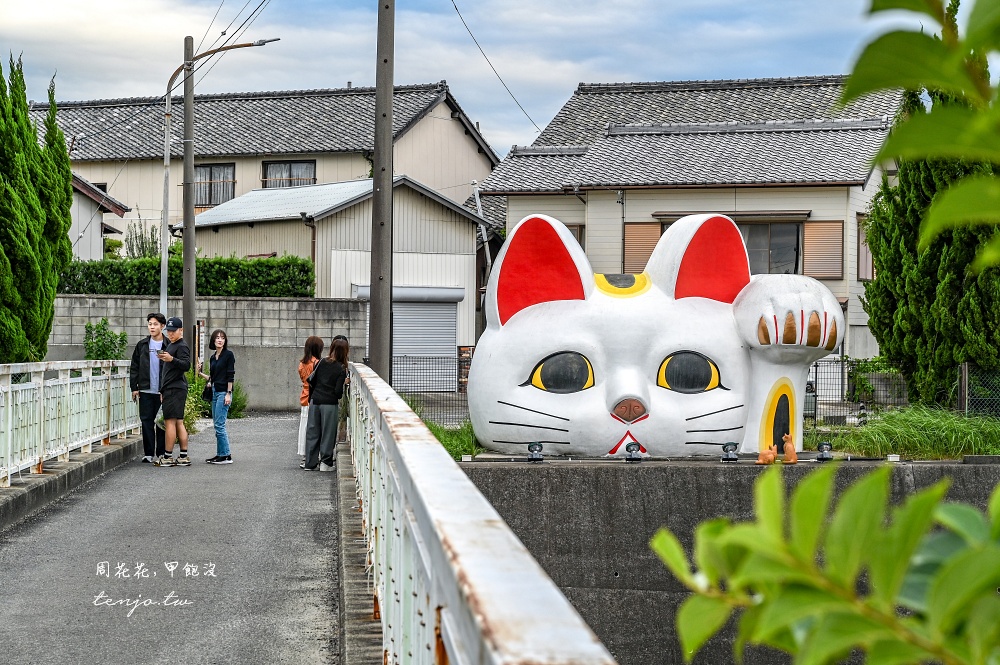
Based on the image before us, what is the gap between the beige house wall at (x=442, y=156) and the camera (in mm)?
35469

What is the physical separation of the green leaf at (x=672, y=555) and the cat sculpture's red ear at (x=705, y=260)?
10.3 metres

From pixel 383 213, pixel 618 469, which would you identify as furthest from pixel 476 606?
pixel 383 213

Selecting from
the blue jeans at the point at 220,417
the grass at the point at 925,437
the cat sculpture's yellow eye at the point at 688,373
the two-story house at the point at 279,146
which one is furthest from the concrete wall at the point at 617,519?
the two-story house at the point at 279,146

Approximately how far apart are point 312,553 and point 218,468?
4.81m

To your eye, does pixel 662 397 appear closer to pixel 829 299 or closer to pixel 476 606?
pixel 829 299

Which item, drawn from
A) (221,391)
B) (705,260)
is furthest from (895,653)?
(221,391)

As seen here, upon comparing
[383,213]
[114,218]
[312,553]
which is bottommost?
[312,553]

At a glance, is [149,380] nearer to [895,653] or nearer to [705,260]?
[705,260]

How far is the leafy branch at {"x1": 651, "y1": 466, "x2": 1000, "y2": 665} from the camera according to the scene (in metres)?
0.56

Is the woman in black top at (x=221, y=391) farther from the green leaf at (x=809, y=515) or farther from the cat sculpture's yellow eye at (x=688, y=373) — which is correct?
the green leaf at (x=809, y=515)

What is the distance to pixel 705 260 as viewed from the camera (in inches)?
429

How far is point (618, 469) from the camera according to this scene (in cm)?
1056

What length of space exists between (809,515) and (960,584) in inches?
3.1

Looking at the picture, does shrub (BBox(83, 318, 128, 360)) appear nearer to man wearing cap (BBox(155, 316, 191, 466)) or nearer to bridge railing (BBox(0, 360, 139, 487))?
bridge railing (BBox(0, 360, 139, 487))
